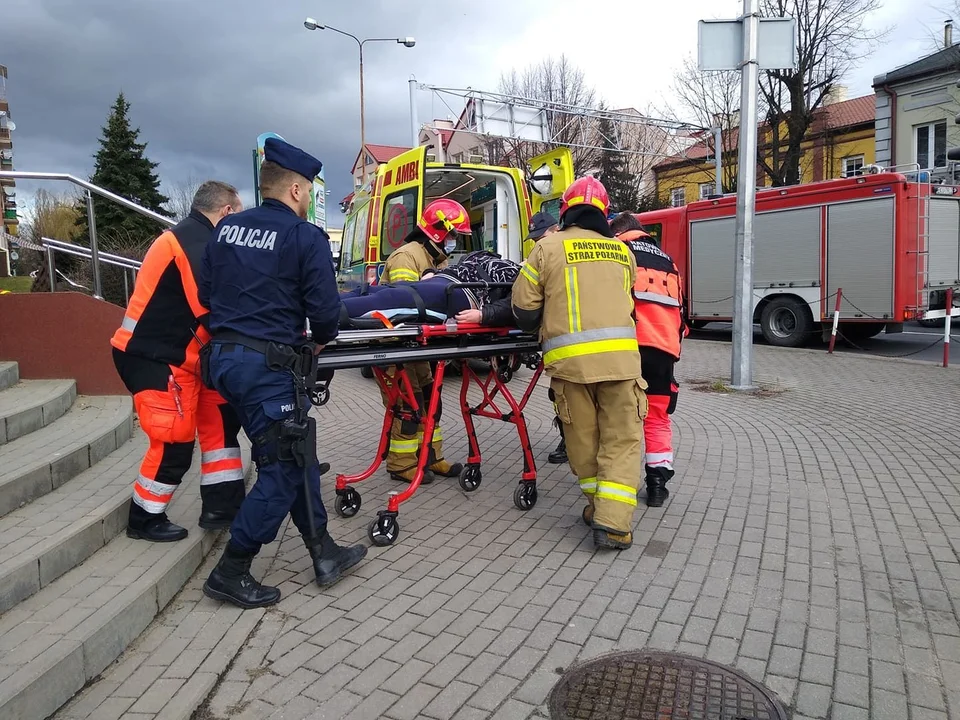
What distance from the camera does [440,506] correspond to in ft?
15.5

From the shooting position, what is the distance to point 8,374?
5.24 metres

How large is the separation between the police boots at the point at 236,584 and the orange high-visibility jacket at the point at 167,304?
1.02m

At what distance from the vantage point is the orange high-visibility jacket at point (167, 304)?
3508 millimetres

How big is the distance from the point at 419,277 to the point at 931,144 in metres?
26.2

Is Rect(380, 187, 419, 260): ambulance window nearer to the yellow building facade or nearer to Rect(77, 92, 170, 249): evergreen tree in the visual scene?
the yellow building facade

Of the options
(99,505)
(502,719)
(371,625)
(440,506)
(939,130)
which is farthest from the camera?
(939,130)

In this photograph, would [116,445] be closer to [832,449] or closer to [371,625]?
[371,625]

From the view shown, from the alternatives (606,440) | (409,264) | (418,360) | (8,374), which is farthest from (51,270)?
(606,440)

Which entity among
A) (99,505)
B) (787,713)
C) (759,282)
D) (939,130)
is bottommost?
(787,713)

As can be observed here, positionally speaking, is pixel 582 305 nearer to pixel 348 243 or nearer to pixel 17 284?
pixel 17 284

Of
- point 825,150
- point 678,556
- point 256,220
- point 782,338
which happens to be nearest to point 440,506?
point 678,556

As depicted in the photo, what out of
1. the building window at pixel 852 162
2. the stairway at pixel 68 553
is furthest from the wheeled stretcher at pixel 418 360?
the building window at pixel 852 162

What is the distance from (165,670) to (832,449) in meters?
5.29

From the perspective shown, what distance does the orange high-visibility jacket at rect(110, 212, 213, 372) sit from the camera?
351 centimetres
